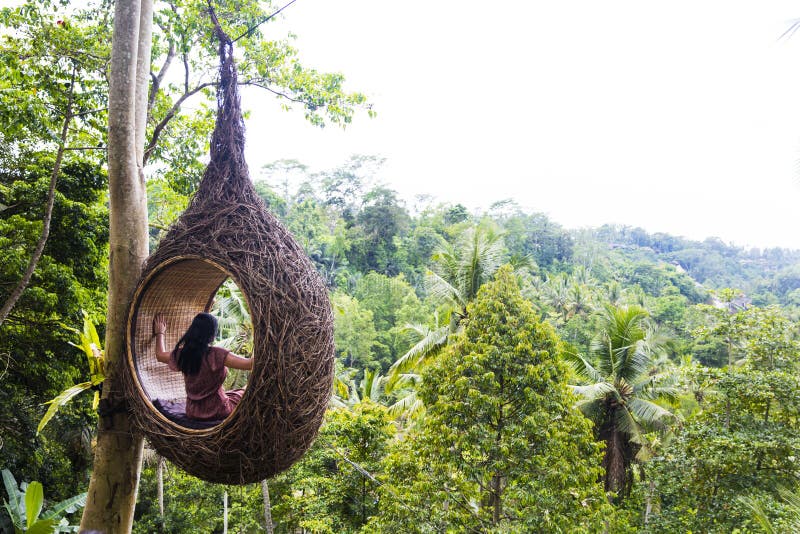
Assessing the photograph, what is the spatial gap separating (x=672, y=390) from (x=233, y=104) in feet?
41.2

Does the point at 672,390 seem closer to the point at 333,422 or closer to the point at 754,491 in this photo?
the point at 754,491

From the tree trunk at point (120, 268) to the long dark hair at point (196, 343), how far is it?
306 mm

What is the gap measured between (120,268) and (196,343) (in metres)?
0.62

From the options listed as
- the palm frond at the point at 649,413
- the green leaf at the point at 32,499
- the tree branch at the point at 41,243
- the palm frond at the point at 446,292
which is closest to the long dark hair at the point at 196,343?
the green leaf at the point at 32,499

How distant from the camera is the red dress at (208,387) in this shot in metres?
2.62

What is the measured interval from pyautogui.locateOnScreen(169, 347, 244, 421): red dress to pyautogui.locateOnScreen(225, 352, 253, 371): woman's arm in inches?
0.9

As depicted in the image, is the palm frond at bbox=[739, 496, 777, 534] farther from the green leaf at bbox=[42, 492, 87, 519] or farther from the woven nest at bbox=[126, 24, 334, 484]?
the green leaf at bbox=[42, 492, 87, 519]

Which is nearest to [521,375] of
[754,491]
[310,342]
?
[754,491]

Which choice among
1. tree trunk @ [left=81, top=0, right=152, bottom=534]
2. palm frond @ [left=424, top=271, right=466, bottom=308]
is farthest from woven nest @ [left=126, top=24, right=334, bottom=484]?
palm frond @ [left=424, top=271, right=466, bottom=308]

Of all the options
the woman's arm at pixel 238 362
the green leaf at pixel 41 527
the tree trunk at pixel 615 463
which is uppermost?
the woman's arm at pixel 238 362

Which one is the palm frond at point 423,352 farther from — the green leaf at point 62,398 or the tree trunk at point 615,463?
the green leaf at point 62,398

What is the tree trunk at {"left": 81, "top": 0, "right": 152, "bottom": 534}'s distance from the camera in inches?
103

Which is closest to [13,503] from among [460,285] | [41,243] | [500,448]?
[41,243]

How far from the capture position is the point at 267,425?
2.26 m
